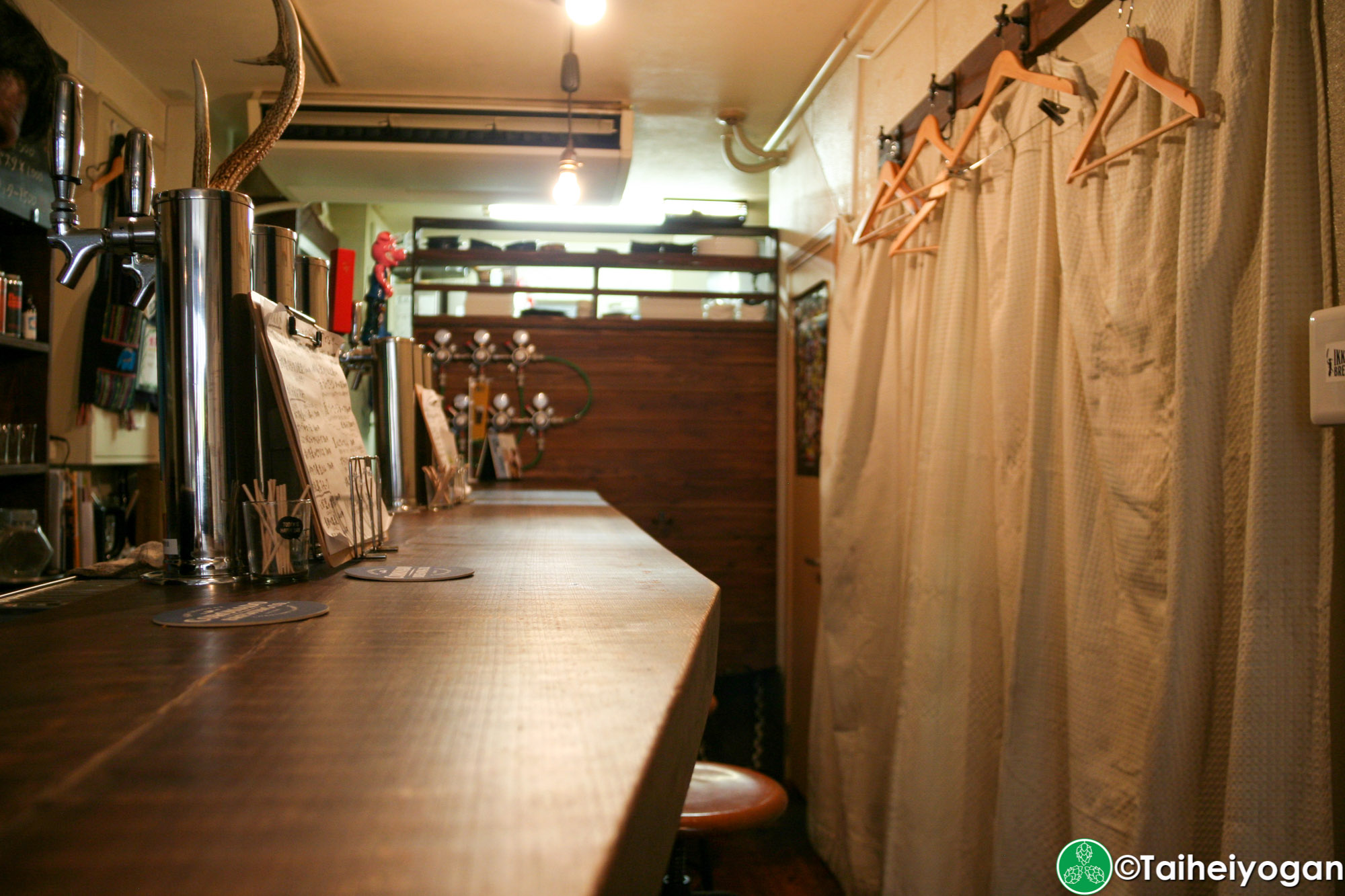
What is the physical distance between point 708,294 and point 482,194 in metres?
1.20

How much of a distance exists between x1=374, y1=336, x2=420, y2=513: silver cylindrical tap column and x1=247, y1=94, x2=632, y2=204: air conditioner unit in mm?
1917

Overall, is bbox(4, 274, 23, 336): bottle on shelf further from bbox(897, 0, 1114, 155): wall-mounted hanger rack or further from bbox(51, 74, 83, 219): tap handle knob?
bbox(897, 0, 1114, 155): wall-mounted hanger rack

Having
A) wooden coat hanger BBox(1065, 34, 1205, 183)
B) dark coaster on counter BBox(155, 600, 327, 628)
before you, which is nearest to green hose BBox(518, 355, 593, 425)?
wooden coat hanger BBox(1065, 34, 1205, 183)

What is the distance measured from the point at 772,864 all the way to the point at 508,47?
10.1ft

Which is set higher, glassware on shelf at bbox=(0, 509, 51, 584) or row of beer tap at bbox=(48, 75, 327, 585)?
row of beer tap at bbox=(48, 75, 327, 585)

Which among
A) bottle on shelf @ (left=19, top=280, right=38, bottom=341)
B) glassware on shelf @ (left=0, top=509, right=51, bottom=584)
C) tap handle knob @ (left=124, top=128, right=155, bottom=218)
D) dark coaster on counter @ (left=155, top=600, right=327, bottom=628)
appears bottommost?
glassware on shelf @ (left=0, top=509, right=51, bottom=584)

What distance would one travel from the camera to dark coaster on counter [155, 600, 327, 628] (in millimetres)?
577

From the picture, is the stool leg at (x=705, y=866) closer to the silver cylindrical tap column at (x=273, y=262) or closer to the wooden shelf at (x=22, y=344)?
the silver cylindrical tap column at (x=273, y=262)

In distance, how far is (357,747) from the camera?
1.11 feet

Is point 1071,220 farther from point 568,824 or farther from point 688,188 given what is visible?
point 688,188

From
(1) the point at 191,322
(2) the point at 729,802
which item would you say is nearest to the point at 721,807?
(2) the point at 729,802

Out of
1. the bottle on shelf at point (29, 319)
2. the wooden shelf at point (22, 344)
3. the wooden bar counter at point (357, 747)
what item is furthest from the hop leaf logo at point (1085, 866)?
the bottle on shelf at point (29, 319)

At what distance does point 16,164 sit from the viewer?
2.48 m

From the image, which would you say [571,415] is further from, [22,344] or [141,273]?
[141,273]
